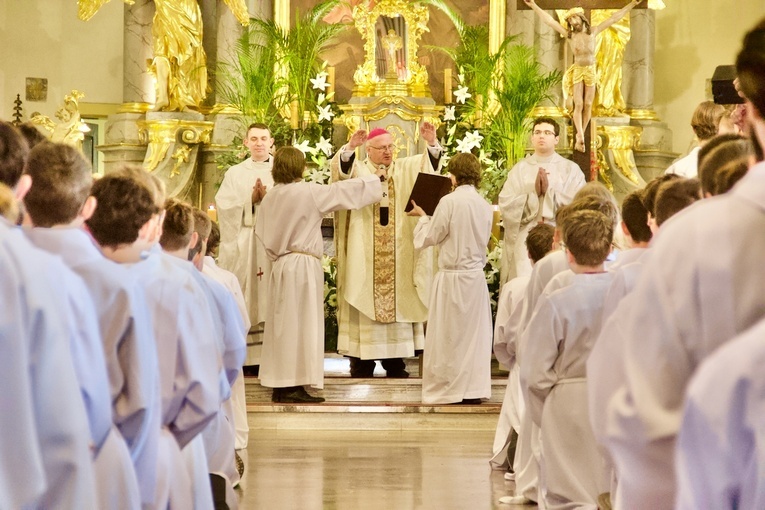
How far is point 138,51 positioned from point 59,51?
2.13 m

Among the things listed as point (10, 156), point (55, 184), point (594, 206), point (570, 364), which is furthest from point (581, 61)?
point (10, 156)

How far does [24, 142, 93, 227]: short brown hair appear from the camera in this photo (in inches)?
141

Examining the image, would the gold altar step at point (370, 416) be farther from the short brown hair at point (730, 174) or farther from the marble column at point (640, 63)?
the short brown hair at point (730, 174)

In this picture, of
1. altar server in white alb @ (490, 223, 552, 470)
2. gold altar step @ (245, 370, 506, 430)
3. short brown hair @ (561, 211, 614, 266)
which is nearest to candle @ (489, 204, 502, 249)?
gold altar step @ (245, 370, 506, 430)

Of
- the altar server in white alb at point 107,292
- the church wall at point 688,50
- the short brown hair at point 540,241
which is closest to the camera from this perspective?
the altar server in white alb at point 107,292

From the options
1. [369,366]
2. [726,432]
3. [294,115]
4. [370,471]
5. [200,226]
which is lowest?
[370,471]

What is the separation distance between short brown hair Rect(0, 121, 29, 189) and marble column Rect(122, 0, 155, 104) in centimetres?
1051

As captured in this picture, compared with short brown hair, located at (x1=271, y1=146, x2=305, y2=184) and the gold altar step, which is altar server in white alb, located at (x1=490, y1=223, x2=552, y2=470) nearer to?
the gold altar step

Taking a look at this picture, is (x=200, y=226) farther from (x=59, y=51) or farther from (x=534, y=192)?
(x=59, y=51)

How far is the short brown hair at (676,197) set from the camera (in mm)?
4234

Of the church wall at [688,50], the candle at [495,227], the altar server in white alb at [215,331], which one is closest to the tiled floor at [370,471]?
the altar server in white alb at [215,331]

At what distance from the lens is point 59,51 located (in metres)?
15.4

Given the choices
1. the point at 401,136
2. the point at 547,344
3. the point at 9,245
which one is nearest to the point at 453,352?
the point at 401,136

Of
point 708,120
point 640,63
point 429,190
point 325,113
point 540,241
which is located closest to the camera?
point 708,120
